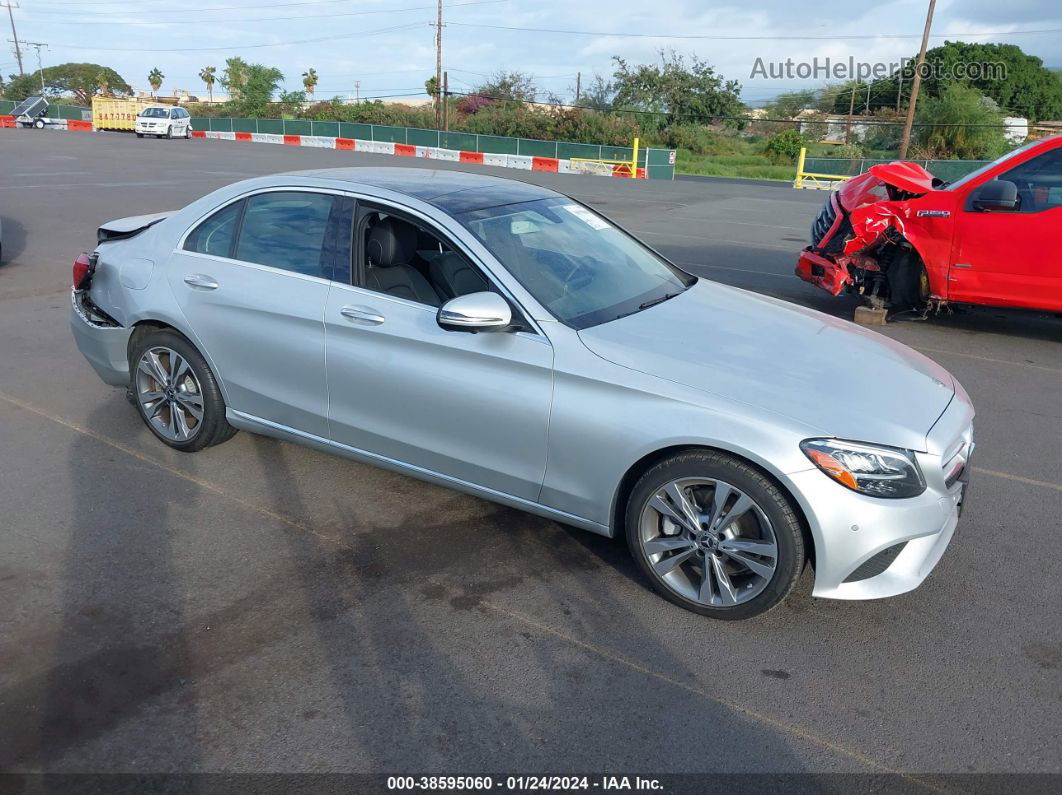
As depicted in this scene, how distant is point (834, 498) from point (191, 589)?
2708 mm

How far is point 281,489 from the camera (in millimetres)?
4953

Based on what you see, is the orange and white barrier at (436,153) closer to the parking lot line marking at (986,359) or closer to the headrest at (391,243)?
the parking lot line marking at (986,359)

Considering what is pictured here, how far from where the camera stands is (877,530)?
338cm

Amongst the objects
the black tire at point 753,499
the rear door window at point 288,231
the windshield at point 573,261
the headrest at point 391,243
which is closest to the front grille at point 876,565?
the black tire at point 753,499

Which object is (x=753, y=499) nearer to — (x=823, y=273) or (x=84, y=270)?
(x=84, y=270)

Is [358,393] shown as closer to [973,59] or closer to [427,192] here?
[427,192]

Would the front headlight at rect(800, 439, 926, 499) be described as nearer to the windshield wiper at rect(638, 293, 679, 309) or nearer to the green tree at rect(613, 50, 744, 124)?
the windshield wiper at rect(638, 293, 679, 309)

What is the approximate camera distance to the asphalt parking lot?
2977mm

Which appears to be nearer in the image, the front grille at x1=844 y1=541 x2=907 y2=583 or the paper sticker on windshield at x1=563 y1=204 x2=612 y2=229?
the front grille at x1=844 y1=541 x2=907 y2=583

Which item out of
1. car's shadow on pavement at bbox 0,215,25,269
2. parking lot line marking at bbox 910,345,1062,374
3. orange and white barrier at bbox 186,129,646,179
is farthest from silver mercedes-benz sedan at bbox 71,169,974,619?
orange and white barrier at bbox 186,129,646,179

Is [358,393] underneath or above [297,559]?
above

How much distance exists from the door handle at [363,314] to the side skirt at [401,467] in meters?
0.68

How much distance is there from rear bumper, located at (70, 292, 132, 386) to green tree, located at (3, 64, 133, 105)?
11474cm

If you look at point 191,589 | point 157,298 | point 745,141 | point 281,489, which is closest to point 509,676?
point 191,589
